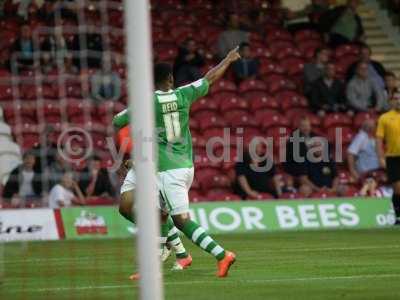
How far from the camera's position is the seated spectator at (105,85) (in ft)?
41.7

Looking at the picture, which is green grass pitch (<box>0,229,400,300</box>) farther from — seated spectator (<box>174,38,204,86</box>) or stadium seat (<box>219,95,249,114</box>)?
stadium seat (<box>219,95,249,114</box>)

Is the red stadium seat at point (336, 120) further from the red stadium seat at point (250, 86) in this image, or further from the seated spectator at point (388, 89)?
the red stadium seat at point (250, 86)

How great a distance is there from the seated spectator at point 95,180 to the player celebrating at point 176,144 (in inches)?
139

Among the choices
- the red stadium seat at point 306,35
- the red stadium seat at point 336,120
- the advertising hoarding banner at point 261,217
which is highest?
the red stadium seat at point 306,35

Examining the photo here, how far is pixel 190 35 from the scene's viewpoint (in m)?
22.2

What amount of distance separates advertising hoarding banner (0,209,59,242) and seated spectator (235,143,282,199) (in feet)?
11.4

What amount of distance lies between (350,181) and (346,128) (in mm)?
1242

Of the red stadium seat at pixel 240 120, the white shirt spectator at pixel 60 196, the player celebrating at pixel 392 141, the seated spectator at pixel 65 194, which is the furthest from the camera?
the red stadium seat at pixel 240 120

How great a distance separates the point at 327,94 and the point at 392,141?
12.6 feet

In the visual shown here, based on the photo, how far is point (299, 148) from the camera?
63.4ft

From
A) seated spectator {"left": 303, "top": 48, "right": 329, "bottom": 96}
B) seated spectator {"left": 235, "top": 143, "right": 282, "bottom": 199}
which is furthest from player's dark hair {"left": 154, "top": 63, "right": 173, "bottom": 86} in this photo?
seated spectator {"left": 303, "top": 48, "right": 329, "bottom": 96}

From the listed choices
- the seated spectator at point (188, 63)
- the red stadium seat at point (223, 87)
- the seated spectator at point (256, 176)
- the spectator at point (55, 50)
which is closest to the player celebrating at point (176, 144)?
the spectator at point (55, 50)

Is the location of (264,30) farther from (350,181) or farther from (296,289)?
(296,289)

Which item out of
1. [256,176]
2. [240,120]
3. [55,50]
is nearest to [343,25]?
[240,120]
